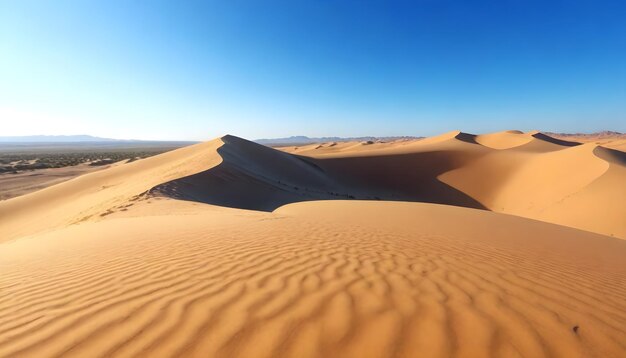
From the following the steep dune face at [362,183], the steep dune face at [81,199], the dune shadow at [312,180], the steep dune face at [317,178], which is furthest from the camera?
the steep dune face at [317,178]

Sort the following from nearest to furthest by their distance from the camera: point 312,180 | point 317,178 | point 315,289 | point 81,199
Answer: point 315,289 < point 81,199 < point 312,180 < point 317,178

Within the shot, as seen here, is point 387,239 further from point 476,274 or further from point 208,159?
point 208,159

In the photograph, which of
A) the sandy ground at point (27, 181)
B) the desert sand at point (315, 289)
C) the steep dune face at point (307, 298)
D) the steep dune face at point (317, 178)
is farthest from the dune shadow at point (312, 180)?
the sandy ground at point (27, 181)

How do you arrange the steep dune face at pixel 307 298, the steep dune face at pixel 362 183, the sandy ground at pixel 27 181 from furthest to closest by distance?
the sandy ground at pixel 27 181
the steep dune face at pixel 362 183
the steep dune face at pixel 307 298

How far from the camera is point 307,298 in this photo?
8.84 feet

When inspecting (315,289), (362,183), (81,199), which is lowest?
(362,183)

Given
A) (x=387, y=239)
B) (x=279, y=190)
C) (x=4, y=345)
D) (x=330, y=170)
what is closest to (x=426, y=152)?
(x=330, y=170)

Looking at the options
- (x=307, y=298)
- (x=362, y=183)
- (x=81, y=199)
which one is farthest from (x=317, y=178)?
(x=307, y=298)

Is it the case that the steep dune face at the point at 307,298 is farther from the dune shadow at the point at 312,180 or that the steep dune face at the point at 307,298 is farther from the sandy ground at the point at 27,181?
the sandy ground at the point at 27,181

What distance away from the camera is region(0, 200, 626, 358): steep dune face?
208 centimetres

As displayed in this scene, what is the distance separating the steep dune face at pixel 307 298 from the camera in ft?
6.82

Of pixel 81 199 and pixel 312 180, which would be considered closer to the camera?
pixel 81 199

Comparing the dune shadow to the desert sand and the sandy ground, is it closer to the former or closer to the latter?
the desert sand

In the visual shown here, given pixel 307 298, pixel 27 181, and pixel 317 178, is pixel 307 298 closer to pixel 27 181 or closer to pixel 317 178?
pixel 317 178
